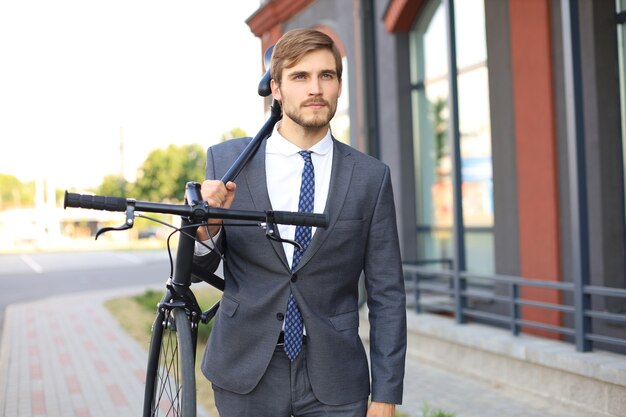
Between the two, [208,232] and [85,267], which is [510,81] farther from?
[85,267]

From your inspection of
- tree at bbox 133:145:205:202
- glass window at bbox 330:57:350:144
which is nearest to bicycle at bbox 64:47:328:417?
glass window at bbox 330:57:350:144

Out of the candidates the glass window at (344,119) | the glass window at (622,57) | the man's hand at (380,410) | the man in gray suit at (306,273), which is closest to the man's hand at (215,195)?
the man in gray suit at (306,273)

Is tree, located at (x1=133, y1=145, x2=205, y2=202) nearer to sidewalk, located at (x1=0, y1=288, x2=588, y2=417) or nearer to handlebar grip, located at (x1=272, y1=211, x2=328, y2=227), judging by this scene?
sidewalk, located at (x1=0, y1=288, x2=588, y2=417)

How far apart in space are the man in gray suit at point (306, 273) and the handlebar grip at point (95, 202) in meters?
0.35

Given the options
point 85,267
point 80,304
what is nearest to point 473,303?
point 80,304

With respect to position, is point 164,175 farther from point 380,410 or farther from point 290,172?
point 380,410

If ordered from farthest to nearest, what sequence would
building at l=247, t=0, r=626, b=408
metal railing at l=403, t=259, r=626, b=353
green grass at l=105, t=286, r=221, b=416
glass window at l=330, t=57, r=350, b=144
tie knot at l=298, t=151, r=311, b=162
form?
glass window at l=330, t=57, r=350, b=144
green grass at l=105, t=286, r=221, b=416
building at l=247, t=0, r=626, b=408
metal railing at l=403, t=259, r=626, b=353
tie knot at l=298, t=151, r=311, b=162

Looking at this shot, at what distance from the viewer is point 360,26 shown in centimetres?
1110

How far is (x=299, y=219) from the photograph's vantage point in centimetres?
214

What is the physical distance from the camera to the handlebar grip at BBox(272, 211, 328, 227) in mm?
2133

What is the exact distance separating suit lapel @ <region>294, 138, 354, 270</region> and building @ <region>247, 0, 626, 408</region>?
4079 millimetres

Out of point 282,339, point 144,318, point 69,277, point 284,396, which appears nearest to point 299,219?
point 282,339

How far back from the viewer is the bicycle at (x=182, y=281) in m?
2.12

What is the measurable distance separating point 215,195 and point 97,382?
243 inches
